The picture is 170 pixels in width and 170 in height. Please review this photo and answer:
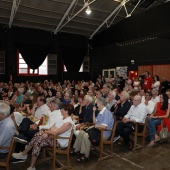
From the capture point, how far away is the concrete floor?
3.24m

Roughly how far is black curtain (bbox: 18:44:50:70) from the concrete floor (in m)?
9.31

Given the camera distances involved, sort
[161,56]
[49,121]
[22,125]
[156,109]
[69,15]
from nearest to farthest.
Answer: [49,121] < [22,125] < [156,109] < [161,56] < [69,15]

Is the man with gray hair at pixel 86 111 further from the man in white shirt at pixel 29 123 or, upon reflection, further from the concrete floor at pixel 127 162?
the man in white shirt at pixel 29 123

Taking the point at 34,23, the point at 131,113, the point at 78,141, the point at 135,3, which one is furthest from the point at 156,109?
the point at 34,23

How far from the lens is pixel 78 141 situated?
11.6 ft

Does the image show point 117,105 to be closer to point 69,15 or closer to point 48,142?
point 48,142

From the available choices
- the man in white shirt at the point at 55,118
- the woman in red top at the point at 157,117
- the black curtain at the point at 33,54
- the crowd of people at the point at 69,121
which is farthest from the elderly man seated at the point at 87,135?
the black curtain at the point at 33,54

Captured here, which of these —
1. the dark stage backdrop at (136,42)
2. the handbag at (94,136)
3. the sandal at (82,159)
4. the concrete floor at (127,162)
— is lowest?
the concrete floor at (127,162)

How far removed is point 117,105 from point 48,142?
2013mm

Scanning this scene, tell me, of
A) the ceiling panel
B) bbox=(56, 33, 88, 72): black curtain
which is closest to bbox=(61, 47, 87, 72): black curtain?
bbox=(56, 33, 88, 72): black curtain

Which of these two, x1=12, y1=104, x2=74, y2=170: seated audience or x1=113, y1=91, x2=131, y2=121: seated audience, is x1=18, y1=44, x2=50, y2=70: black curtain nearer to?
x1=113, y1=91, x2=131, y2=121: seated audience

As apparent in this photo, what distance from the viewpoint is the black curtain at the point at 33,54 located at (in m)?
12.1

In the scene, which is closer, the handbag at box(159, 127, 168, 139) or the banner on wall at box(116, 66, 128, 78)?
the handbag at box(159, 127, 168, 139)

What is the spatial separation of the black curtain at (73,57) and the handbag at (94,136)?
10.3m
